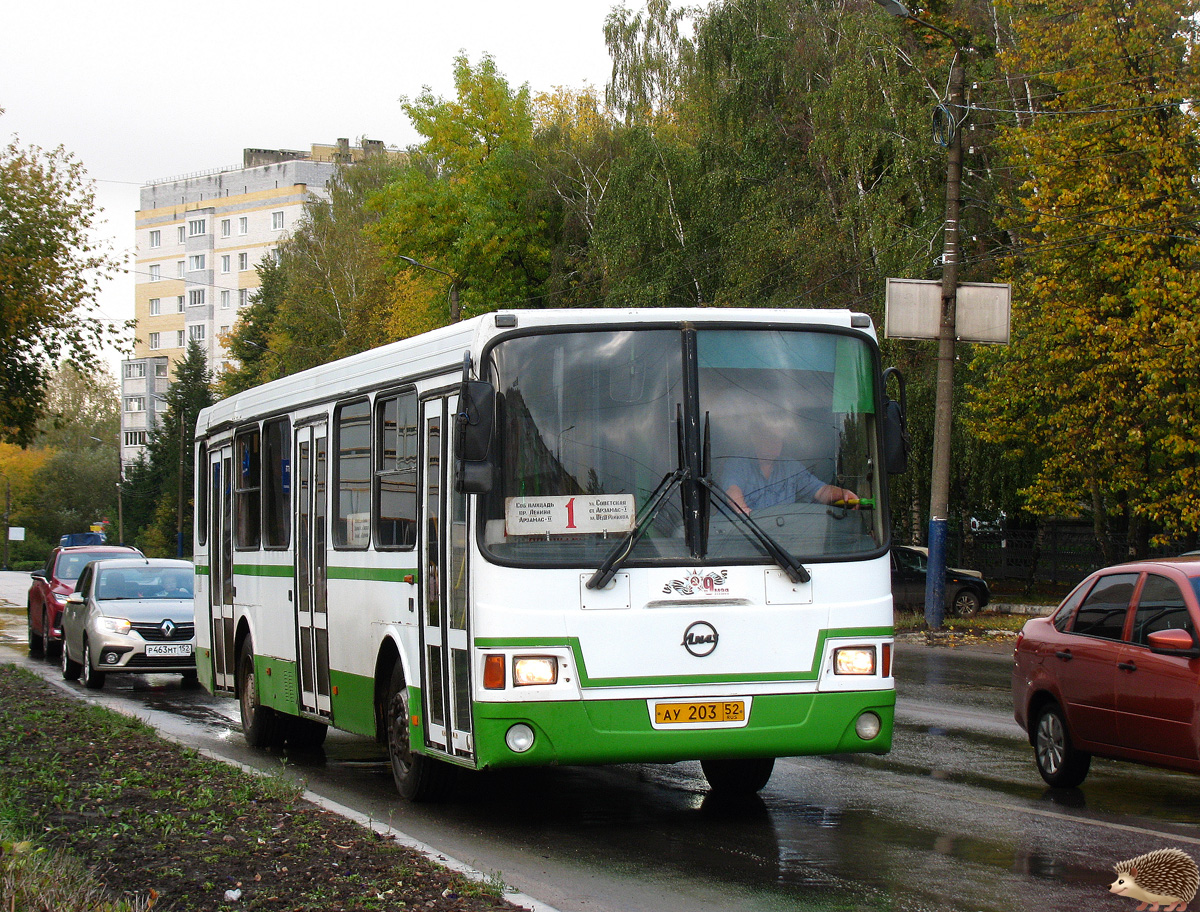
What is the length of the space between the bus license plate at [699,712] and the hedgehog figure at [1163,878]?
235 centimetres

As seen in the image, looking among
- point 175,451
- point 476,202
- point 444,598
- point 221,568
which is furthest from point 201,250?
point 444,598

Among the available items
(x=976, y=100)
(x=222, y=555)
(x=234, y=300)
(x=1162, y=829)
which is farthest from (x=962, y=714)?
(x=234, y=300)

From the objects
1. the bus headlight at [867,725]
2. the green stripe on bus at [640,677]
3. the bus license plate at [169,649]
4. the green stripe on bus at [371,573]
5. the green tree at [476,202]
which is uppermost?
the green tree at [476,202]

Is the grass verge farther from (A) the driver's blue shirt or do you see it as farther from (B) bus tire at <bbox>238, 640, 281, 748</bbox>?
(A) the driver's blue shirt

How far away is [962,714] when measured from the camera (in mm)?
14562

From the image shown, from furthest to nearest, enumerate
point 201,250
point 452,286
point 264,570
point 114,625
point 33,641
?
point 201,250
point 452,286
point 33,641
point 114,625
point 264,570

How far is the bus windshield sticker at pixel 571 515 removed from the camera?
26.3 ft

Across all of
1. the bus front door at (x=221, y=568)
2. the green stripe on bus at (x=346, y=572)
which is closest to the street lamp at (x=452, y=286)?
the bus front door at (x=221, y=568)

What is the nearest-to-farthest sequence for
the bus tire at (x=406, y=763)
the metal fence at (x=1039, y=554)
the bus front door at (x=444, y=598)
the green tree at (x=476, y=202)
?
1. the bus front door at (x=444, y=598)
2. the bus tire at (x=406, y=763)
3. the metal fence at (x=1039, y=554)
4. the green tree at (x=476, y=202)

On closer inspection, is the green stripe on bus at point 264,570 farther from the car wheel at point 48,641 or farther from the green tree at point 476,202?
the green tree at point 476,202

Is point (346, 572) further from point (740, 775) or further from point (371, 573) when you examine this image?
point (740, 775)

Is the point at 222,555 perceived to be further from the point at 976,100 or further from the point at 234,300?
the point at 234,300

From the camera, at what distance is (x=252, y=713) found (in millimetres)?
13227

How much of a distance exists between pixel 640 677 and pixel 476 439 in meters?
1.53
